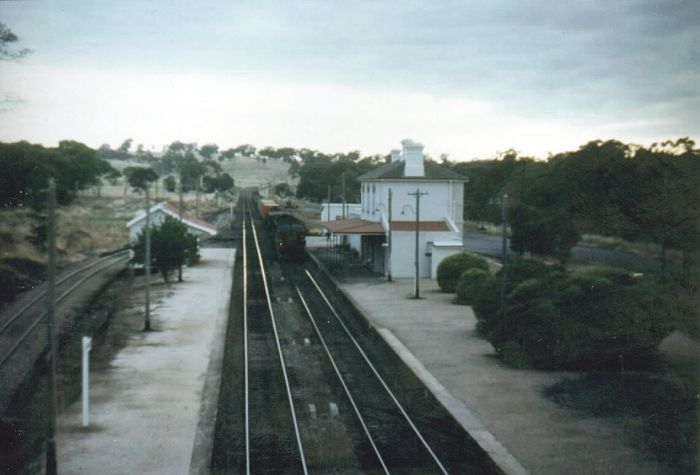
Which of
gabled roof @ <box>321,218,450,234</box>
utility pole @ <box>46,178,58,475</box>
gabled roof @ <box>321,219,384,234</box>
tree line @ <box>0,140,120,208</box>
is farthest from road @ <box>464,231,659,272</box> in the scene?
tree line @ <box>0,140,120,208</box>

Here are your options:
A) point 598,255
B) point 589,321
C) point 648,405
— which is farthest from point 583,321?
point 598,255

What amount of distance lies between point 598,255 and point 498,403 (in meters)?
24.7

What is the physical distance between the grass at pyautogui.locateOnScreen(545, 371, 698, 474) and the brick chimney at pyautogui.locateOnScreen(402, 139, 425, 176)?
26.4 metres

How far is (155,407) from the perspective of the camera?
16.4 meters

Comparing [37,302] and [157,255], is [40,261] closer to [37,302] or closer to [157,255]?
[157,255]

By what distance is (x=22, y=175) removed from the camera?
2673 cm

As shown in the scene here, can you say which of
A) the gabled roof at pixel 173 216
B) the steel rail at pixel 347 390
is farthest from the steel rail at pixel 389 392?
the gabled roof at pixel 173 216

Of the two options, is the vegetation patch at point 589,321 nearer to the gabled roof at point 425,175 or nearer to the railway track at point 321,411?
the railway track at point 321,411

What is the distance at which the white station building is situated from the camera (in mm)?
41312

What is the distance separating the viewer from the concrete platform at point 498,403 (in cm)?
1303

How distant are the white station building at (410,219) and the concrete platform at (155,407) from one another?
603 inches

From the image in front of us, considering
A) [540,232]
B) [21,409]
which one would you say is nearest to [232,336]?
[21,409]

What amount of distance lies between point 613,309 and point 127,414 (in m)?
13.0

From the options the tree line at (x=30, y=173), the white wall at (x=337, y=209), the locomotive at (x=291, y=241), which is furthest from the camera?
the white wall at (x=337, y=209)
